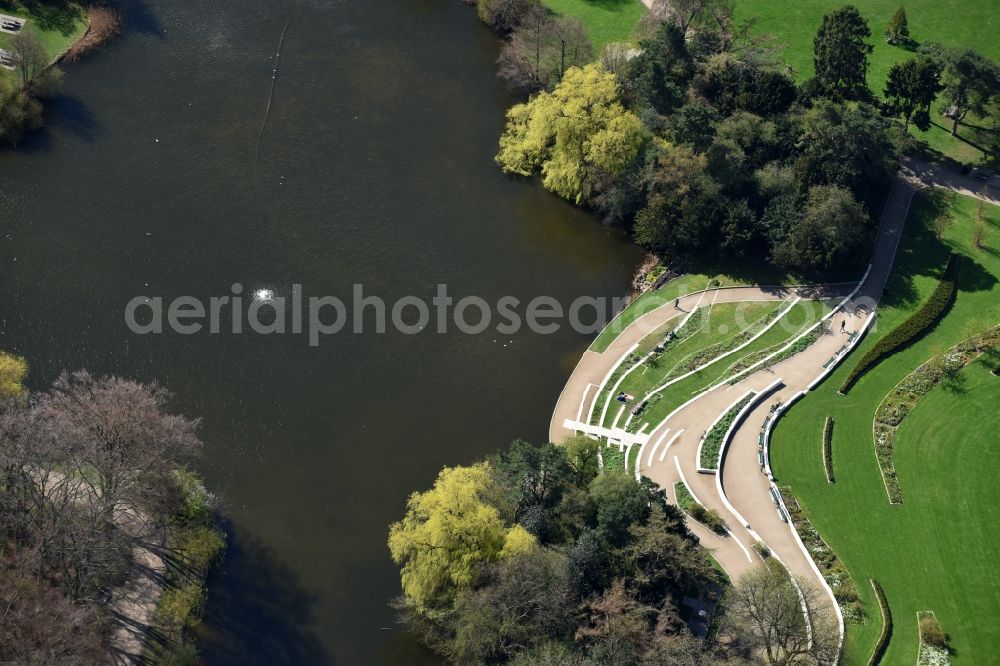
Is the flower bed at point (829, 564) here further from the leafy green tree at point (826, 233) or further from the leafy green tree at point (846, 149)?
the leafy green tree at point (846, 149)

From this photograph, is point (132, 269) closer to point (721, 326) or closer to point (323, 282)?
point (323, 282)

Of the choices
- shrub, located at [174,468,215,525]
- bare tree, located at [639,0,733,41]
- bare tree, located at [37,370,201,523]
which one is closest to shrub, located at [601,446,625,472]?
shrub, located at [174,468,215,525]

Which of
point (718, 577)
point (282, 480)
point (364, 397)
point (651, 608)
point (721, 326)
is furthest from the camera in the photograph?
point (721, 326)

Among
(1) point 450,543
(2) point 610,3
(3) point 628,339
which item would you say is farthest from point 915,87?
(1) point 450,543

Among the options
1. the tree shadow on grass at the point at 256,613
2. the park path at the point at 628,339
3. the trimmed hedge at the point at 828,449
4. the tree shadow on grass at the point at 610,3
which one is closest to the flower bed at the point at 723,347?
the park path at the point at 628,339

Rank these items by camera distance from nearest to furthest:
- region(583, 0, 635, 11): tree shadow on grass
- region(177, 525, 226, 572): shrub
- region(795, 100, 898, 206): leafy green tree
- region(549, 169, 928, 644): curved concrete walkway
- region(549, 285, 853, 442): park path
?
region(177, 525, 226, 572): shrub → region(549, 169, 928, 644): curved concrete walkway → region(549, 285, 853, 442): park path → region(795, 100, 898, 206): leafy green tree → region(583, 0, 635, 11): tree shadow on grass

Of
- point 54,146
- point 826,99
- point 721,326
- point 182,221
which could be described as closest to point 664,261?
point 721,326

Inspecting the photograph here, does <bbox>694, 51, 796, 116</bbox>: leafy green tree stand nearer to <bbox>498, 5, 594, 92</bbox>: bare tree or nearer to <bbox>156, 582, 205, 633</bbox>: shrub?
<bbox>498, 5, 594, 92</bbox>: bare tree
